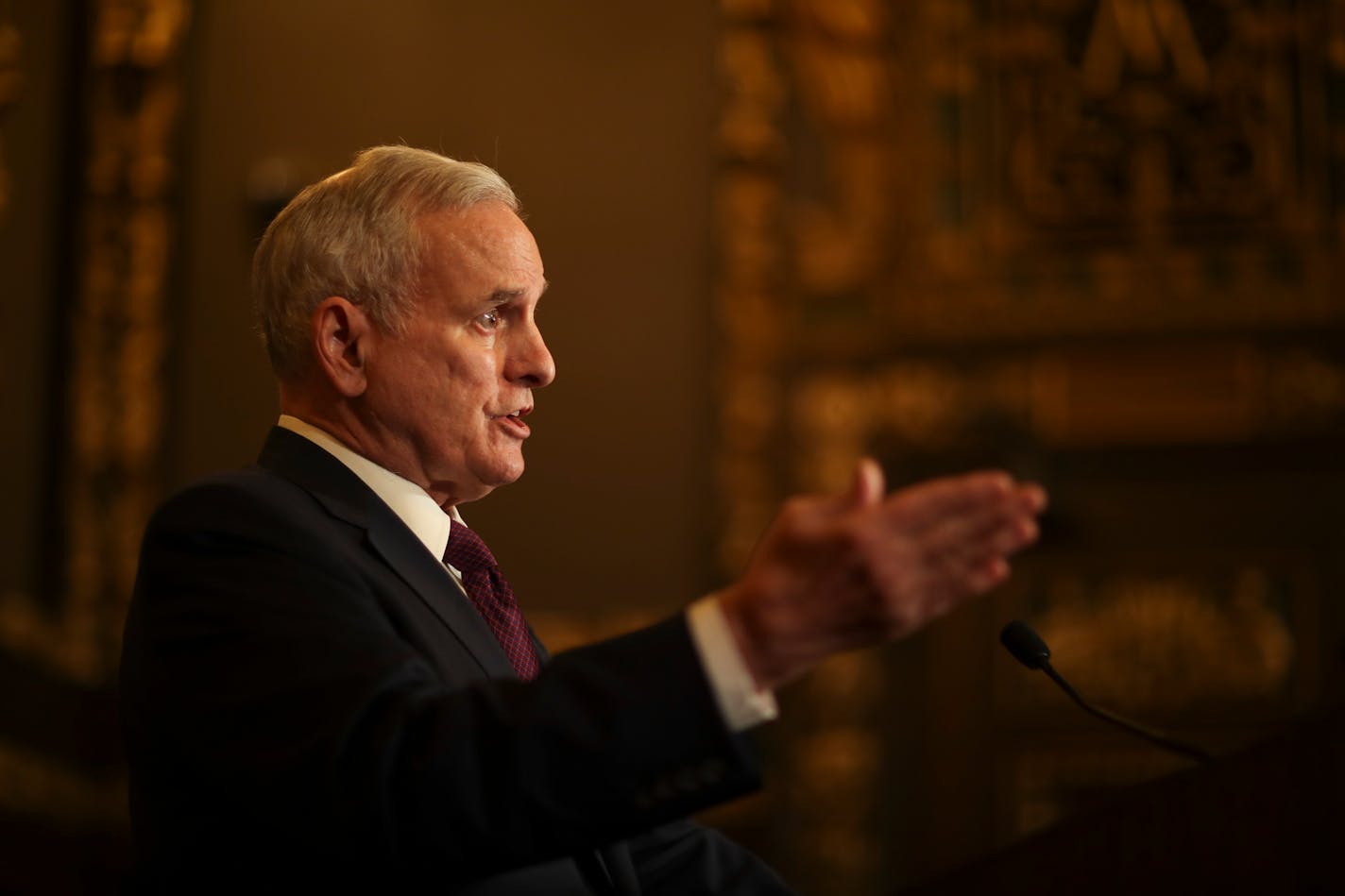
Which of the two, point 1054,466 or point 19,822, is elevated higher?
point 1054,466

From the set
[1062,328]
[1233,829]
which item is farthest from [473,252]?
[1062,328]

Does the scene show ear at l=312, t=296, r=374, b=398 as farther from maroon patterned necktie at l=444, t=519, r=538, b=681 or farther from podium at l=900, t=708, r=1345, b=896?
podium at l=900, t=708, r=1345, b=896

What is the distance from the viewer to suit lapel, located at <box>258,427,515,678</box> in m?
1.85

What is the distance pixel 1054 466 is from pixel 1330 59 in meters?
1.54

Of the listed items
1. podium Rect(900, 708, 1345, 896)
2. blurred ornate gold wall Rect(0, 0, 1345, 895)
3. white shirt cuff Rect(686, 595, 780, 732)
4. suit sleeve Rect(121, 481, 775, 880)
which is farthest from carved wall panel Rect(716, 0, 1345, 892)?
white shirt cuff Rect(686, 595, 780, 732)

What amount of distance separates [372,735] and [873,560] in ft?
1.52

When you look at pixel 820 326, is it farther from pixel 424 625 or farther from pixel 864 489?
pixel 864 489

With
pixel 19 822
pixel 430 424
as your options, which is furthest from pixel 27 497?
pixel 430 424

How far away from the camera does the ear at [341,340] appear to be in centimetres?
204

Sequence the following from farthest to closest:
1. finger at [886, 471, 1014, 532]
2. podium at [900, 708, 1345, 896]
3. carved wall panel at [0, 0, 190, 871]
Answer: carved wall panel at [0, 0, 190, 871] < podium at [900, 708, 1345, 896] < finger at [886, 471, 1014, 532]

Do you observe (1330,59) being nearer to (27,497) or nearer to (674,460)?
(674,460)

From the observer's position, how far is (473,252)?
2.06 meters

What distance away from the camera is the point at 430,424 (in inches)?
80.6

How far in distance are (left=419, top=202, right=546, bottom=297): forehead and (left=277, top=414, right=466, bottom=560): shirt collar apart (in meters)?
0.23
